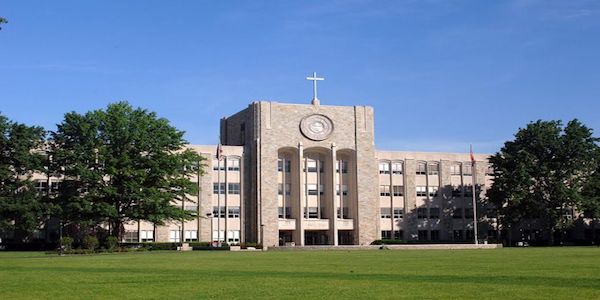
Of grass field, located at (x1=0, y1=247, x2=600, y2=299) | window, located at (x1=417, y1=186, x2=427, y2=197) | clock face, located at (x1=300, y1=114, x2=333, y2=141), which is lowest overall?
grass field, located at (x1=0, y1=247, x2=600, y2=299)

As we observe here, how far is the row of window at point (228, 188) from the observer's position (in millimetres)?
90750

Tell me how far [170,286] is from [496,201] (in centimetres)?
7377

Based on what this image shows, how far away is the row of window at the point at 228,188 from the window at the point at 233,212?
1.84 meters

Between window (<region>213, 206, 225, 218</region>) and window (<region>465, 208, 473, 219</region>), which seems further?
window (<region>465, 208, 473, 219</region>)

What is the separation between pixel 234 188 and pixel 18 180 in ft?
87.2

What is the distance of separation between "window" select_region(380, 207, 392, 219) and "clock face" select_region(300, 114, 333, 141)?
12.5 metres

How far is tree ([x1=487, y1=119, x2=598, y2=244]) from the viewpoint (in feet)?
279

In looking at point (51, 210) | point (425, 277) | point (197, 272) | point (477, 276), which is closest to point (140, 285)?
point (197, 272)

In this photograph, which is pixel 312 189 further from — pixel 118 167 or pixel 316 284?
pixel 316 284

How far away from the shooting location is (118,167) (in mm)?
71938

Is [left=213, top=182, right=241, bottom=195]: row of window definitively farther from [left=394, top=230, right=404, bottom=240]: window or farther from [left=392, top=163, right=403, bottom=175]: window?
[left=394, top=230, right=404, bottom=240]: window

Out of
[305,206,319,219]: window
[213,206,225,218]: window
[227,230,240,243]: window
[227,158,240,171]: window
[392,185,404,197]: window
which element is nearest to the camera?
[213,206,225,218]: window

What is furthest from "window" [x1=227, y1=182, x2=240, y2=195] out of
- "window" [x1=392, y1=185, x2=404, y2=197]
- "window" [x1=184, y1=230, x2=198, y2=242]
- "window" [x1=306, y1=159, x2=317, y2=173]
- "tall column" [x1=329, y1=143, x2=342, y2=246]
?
"window" [x1=392, y1=185, x2=404, y2=197]

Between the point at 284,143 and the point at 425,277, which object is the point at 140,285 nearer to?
the point at 425,277
